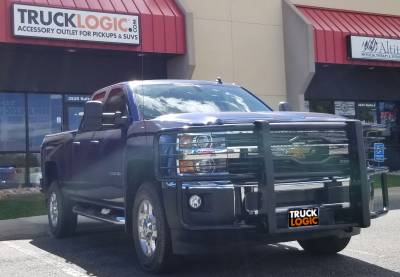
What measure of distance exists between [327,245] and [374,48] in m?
13.8

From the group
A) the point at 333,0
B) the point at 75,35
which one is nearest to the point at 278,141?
the point at 75,35

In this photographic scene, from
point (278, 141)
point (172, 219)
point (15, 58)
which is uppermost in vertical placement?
point (15, 58)

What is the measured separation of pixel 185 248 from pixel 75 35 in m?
10.7

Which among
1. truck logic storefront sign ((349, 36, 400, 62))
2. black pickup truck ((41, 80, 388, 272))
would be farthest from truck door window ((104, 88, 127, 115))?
truck logic storefront sign ((349, 36, 400, 62))

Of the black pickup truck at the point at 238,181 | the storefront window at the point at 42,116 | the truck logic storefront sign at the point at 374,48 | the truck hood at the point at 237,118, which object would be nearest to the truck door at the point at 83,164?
the black pickup truck at the point at 238,181

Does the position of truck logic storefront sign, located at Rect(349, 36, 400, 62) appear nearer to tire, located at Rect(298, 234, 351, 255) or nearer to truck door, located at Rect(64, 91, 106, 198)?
truck door, located at Rect(64, 91, 106, 198)

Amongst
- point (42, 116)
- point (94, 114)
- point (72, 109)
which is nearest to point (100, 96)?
point (94, 114)

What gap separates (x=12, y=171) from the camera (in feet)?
54.2

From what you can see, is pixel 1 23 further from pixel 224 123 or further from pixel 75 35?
pixel 224 123

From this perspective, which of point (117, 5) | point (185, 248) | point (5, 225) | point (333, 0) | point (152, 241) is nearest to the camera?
point (185, 248)

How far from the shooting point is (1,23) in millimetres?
14555

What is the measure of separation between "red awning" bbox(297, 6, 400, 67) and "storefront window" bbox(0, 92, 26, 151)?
8.76 meters

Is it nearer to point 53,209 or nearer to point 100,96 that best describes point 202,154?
point 100,96

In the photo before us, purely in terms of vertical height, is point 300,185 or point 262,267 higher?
point 300,185
